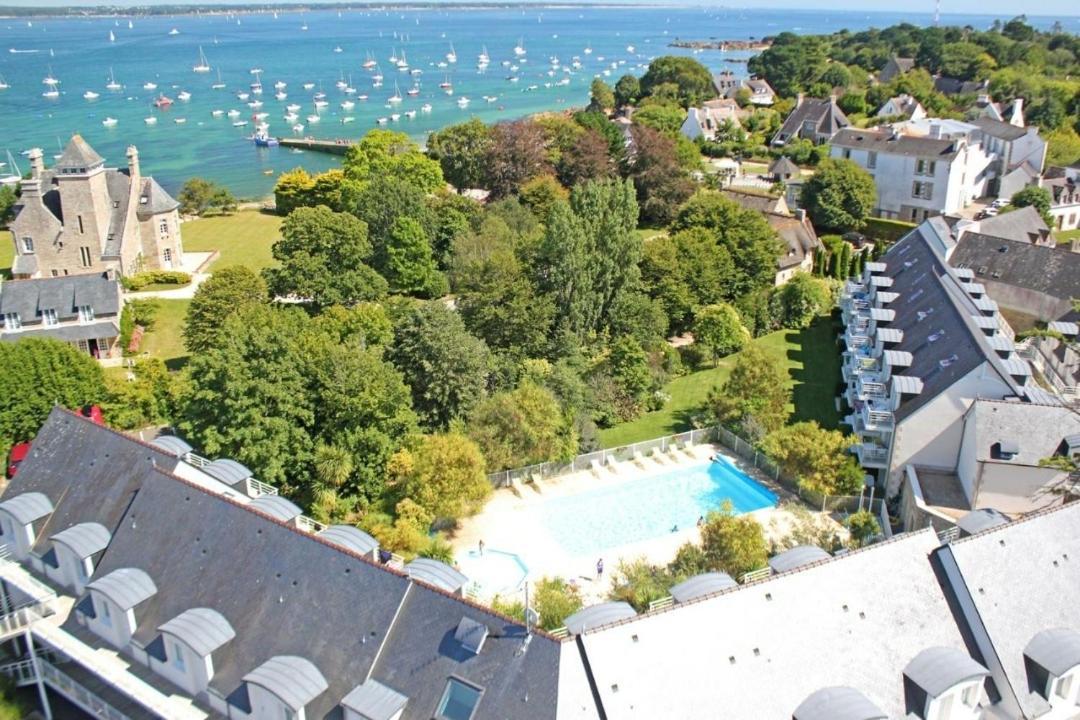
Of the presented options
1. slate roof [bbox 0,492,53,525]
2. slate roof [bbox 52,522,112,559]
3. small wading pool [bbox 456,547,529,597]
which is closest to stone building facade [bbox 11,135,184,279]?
slate roof [bbox 0,492,53,525]

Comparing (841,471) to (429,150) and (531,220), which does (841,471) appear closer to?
(531,220)

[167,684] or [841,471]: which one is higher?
[167,684]

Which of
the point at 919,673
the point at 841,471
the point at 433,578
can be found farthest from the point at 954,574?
the point at 841,471

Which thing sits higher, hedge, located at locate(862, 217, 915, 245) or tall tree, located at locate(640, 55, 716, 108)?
tall tree, located at locate(640, 55, 716, 108)

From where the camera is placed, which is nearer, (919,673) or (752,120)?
(919,673)

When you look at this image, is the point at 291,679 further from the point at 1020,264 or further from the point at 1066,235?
the point at 1066,235

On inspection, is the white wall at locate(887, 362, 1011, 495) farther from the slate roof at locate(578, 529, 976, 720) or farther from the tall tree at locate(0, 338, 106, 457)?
the tall tree at locate(0, 338, 106, 457)

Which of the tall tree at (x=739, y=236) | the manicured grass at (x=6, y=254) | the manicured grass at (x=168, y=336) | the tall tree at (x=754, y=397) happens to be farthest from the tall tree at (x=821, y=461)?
the manicured grass at (x=6, y=254)
